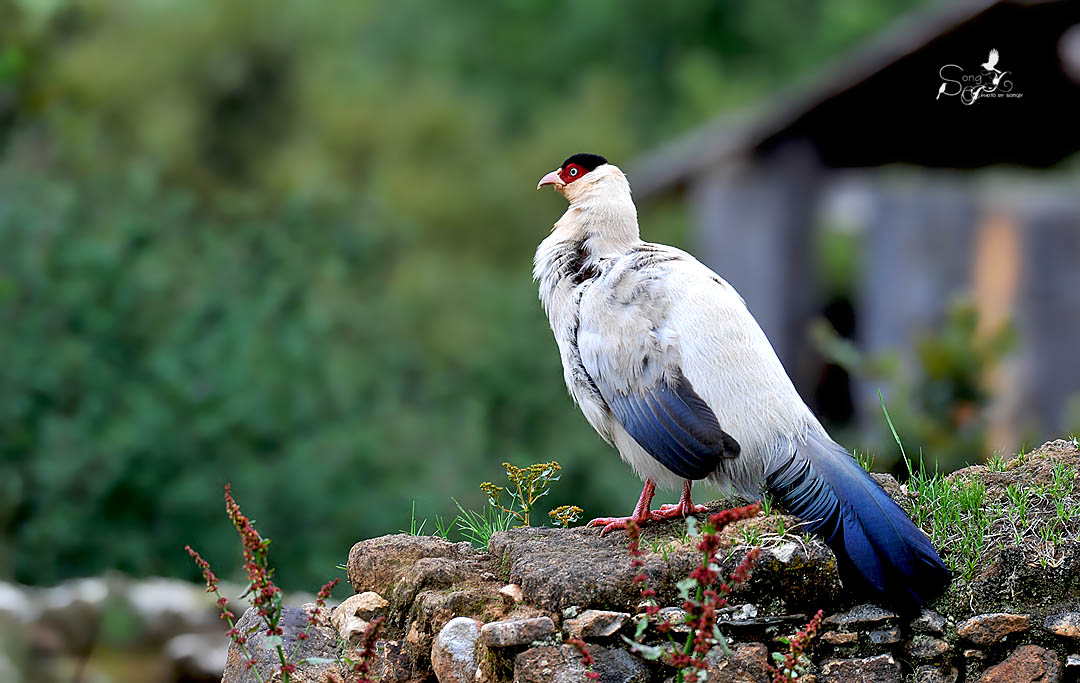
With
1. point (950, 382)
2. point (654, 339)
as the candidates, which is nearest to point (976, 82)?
point (950, 382)

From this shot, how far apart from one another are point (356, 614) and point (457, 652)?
49cm

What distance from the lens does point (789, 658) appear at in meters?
3.82

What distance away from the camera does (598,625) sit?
13.7 ft

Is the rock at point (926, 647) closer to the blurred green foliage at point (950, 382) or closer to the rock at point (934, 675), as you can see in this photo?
the rock at point (934, 675)

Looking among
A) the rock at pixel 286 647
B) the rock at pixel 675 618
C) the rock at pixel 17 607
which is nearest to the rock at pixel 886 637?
the rock at pixel 675 618

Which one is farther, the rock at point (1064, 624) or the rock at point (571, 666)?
the rock at point (1064, 624)

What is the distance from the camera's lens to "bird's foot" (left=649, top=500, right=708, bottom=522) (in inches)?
189

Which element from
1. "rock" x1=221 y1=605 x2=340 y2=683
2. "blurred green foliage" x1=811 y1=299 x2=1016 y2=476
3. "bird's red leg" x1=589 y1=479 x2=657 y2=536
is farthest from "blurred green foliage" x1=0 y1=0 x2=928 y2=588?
"rock" x1=221 y1=605 x2=340 y2=683

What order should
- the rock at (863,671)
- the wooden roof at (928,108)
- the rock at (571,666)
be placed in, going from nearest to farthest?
the rock at (571,666)
the rock at (863,671)
the wooden roof at (928,108)

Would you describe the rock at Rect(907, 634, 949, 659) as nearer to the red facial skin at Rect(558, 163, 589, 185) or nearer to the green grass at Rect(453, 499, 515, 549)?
the green grass at Rect(453, 499, 515, 549)

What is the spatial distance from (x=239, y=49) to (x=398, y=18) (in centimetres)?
1343

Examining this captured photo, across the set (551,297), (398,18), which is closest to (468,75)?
(398,18)

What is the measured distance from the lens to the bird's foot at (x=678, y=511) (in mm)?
4809

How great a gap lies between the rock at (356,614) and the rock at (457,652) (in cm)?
32
